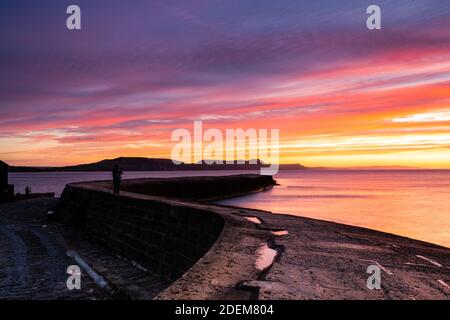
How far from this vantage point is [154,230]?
11070mm

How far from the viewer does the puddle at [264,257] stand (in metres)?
5.14

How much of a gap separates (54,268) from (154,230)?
2653mm

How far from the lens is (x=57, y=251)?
12555mm

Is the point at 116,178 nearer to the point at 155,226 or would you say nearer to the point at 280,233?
the point at 155,226

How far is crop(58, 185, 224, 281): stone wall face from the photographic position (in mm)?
9117

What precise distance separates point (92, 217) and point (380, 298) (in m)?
13.6

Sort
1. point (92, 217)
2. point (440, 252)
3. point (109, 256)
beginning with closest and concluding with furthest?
point (440, 252), point (109, 256), point (92, 217)

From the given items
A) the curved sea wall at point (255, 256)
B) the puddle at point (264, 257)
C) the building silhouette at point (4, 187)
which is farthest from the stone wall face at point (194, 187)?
the puddle at point (264, 257)

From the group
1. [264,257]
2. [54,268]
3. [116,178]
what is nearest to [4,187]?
[116,178]
